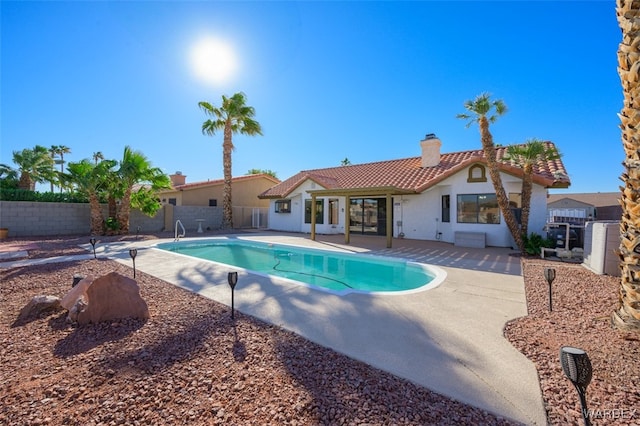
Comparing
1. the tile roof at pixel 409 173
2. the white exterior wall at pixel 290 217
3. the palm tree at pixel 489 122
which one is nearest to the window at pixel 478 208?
the tile roof at pixel 409 173

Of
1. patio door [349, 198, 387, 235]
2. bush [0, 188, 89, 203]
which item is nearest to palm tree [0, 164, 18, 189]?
bush [0, 188, 89, 203]

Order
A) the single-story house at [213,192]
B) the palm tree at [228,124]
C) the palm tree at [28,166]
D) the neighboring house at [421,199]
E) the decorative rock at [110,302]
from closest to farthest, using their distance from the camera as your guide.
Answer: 1. the decorative rock at [110,302]
2. the neighboring house at [421,199]
3. the palm tree at [228,124]
4. the palm tree at [28,166]
5. the single-story house at [213,192]

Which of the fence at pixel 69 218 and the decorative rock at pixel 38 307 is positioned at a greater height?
the fence at pixel 69 218

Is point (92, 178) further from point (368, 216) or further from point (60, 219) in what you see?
point (368, 216)

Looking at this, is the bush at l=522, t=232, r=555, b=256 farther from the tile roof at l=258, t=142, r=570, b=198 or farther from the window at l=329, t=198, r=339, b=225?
the window at l=329, t=198, r=339, b=225

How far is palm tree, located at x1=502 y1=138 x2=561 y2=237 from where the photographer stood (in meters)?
11.4

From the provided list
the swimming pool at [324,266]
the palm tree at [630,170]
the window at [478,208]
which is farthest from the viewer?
the window at [478,208]

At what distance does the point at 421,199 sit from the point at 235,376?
16031 millimetres

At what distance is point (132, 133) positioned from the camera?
18.3 m

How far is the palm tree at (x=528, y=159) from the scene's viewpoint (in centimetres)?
1138

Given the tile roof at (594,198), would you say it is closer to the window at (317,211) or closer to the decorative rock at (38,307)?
the window at (317,211)

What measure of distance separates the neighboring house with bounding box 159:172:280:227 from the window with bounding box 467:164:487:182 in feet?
62.6

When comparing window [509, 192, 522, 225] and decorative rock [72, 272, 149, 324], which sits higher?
window [509, 192, 522, 225]

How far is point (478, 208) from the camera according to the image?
1452cm
